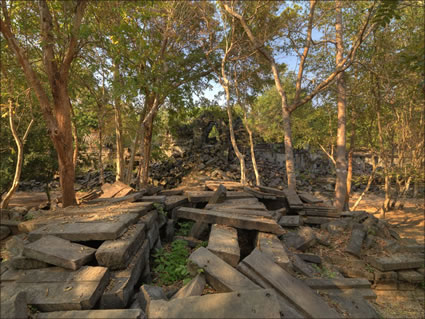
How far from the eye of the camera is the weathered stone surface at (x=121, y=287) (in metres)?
2.17

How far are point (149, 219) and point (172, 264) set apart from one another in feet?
3.12

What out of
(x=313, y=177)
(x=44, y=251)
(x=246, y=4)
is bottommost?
(x=313, y=177)

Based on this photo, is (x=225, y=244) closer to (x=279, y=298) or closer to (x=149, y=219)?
(x=279, y=298)

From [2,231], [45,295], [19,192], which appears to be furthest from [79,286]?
[19,192]

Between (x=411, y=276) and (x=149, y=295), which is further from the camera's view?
(x=411, y=276)

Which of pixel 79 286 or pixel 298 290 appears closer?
pixel 79 286

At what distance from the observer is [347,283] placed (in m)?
3.49

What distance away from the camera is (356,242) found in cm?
521

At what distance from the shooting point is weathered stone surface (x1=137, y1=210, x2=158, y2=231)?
152 inches

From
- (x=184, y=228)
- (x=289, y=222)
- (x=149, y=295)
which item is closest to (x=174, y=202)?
(x=184, y=228)

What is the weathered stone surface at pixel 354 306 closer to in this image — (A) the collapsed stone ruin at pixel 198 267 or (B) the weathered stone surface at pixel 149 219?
(A) the collapsed stone ruin at pixel 198 267

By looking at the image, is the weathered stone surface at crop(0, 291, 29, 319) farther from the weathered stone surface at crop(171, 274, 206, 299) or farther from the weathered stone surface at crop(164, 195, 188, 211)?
the weathered stone surface at crop(164, 195, 188, 211)

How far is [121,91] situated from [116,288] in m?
5.82

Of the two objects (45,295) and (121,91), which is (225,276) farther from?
(121,91)
